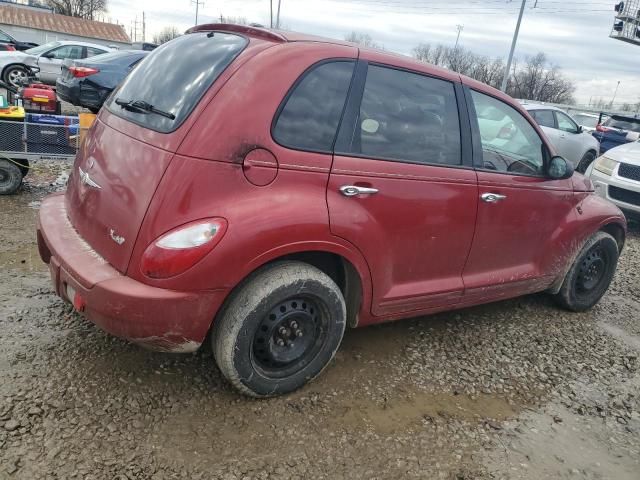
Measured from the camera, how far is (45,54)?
16438 millimetres

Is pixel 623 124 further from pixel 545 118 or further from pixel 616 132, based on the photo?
pixel 545 118

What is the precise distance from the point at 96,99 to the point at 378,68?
24.6 ft

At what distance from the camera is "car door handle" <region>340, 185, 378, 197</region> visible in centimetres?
270

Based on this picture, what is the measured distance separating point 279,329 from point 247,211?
2.25ft

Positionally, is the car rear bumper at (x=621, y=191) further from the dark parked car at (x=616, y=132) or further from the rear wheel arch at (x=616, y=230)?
the dark parked car at (x=616, y=132)

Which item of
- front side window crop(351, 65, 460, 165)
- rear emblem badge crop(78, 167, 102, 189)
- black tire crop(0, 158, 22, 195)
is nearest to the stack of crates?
black tire crop(0, 158, 22, 195)

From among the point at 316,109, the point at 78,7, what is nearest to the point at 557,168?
the point at 316,109

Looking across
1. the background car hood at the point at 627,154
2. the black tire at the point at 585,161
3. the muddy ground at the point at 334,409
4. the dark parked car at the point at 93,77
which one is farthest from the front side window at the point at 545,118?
the muddy ground at the point at 334,409

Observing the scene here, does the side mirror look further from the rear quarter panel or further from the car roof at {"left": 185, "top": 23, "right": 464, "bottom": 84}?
the rear quarter panel

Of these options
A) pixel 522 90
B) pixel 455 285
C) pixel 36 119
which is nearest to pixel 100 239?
pixel 455 285

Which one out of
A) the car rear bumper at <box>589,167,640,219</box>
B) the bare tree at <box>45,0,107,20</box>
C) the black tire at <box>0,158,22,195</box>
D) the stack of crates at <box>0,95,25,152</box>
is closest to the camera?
the stack of crates at <box>0,95,25,152</box>

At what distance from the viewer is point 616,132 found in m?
13.3

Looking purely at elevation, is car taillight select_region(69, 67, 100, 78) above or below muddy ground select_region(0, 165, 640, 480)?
above

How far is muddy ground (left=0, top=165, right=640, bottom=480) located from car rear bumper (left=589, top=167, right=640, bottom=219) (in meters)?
4.32
